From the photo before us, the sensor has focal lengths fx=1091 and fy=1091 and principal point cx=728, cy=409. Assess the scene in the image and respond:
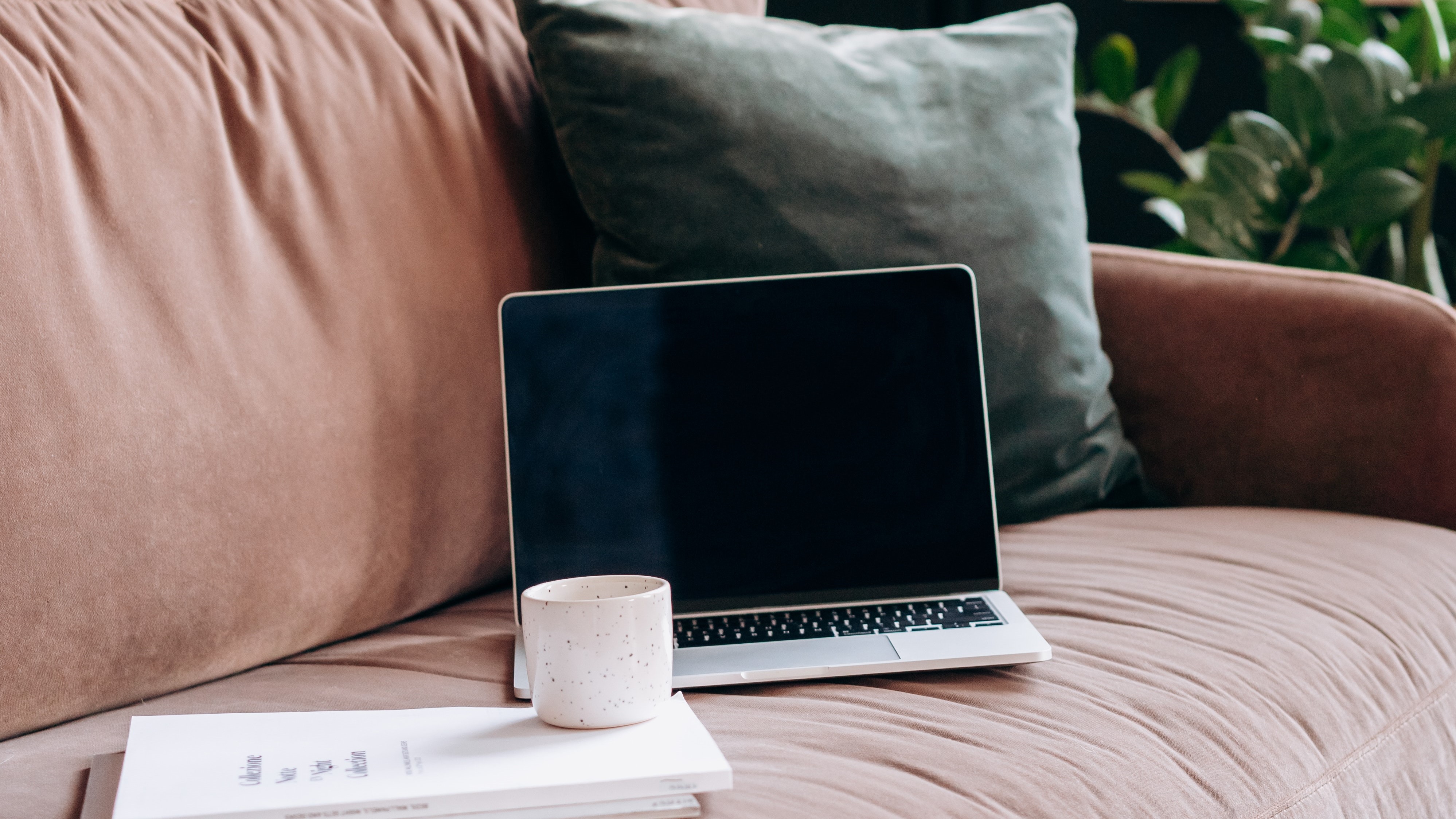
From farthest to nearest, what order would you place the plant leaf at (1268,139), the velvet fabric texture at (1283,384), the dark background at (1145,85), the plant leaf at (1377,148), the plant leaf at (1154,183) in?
the dark background at (1145,85), the plant leaf at (1154,183), the plant leaf at (1268,139), the plant leaf at (1377,148), the velvet fabric texture at (1283,384)

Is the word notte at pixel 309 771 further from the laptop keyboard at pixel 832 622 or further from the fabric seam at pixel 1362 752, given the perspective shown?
the fabric seam at pixel 1362 752

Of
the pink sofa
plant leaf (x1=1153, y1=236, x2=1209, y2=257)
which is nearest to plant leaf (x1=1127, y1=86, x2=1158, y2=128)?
plant leaf (x1=1153, y1=236, x2=1209, y2=257)

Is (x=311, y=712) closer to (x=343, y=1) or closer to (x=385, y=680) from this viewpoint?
(x=385, y=680)

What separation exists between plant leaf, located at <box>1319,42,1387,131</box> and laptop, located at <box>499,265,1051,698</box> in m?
0.99

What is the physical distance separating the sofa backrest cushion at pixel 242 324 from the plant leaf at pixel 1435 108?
1233 millimetres

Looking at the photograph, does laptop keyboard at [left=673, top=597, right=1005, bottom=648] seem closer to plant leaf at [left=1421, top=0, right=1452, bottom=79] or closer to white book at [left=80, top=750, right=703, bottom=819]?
white book at [left=80, top=750, right=703, bottom=819]

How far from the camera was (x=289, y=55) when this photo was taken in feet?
2.78

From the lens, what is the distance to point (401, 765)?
0.50 m

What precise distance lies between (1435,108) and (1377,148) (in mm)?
118

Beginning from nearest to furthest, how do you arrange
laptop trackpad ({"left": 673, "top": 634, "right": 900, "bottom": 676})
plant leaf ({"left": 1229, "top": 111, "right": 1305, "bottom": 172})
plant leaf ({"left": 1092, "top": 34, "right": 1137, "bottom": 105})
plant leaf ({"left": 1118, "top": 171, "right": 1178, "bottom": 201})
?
laptop trackpad ({"left": 673, "top": 634, "right": 900, "bottom": 676}), plant leaf ({"left": 1229, "top": 111, "right": 1305, "bottom": 172}), plant leaf ({"left": 1118, "top": 171, "right": 1178, "bottom": 201}), plant leaf ({"left": 1092, "top": 34, "right": 1137, "bottom": 105})

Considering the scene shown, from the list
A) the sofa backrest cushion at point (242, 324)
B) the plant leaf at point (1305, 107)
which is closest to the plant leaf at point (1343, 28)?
the plant leaf at point (1305, 107)

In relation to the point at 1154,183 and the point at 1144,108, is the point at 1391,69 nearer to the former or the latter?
the point at 1154,183

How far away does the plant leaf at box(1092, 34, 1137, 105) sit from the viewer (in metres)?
1.99

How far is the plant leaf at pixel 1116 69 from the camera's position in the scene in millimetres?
1993
